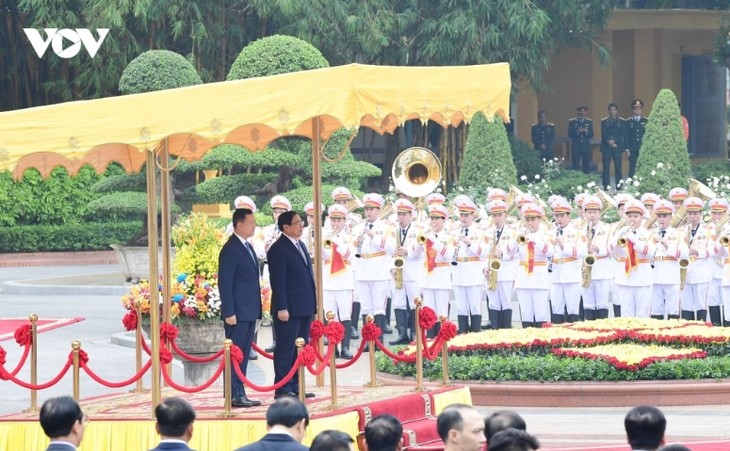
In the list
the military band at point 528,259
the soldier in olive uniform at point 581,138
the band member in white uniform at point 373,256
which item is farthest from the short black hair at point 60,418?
the soldier in olive uniform at point 581,138

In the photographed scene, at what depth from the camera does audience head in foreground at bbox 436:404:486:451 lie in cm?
884

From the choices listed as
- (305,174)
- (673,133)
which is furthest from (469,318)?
(673,133)

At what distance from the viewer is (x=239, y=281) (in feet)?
44.9

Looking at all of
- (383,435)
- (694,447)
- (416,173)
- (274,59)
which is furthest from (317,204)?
(274,59)

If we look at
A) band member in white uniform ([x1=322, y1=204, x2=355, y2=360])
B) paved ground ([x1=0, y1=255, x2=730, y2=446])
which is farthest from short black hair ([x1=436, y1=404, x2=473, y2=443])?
band member in white uniform ([x1=322, y1=204, x2=355, y2=360])

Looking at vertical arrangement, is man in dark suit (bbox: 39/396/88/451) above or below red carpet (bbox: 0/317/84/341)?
below

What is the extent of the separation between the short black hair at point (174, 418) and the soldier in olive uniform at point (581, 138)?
2940 centimetres

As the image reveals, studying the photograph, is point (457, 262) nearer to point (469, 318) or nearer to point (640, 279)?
point (469, 318)

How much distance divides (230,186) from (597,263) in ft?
28.1

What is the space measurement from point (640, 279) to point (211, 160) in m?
8.11

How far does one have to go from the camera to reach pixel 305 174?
93.9ft

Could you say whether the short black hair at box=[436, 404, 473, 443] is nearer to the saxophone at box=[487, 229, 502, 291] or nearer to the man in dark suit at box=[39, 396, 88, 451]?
the man in dark suit at box=[39, 396, 88, 451]

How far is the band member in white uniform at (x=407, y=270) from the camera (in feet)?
69.3

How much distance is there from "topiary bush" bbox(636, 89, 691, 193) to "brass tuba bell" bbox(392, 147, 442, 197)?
9.66 m
